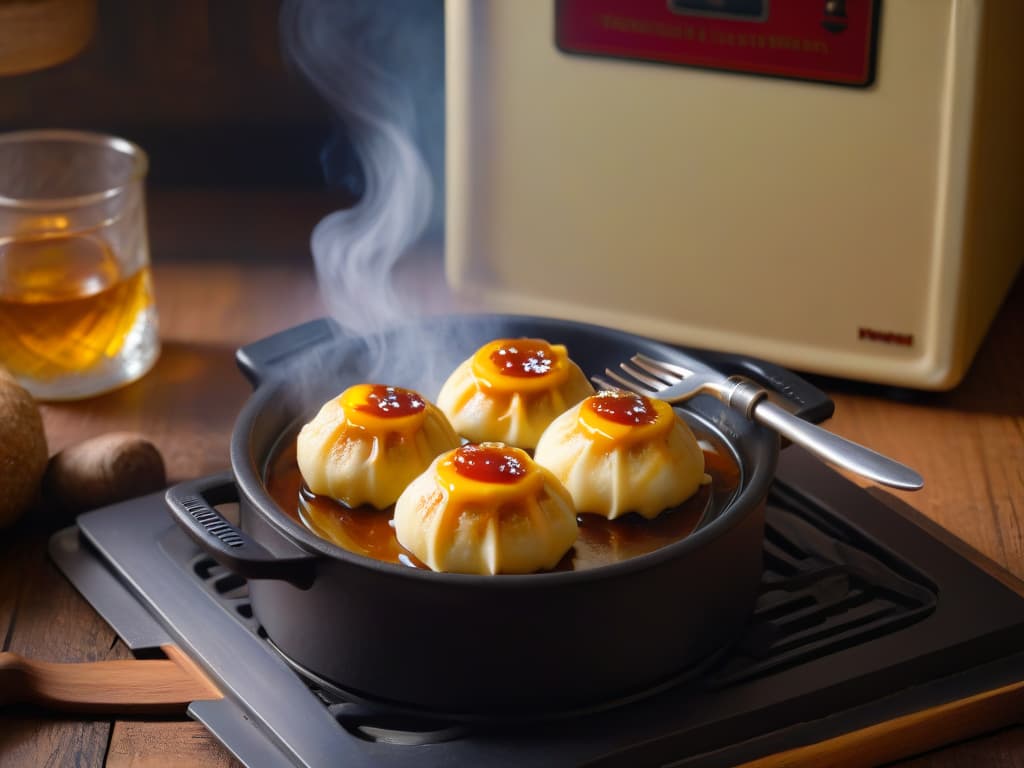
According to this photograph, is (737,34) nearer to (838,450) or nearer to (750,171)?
(750,171)

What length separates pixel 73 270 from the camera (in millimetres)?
1480

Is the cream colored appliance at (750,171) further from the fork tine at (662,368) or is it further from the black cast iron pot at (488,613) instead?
the black cast iron pot at (488,613)

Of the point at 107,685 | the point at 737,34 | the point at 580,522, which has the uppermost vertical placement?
the point at 737,34

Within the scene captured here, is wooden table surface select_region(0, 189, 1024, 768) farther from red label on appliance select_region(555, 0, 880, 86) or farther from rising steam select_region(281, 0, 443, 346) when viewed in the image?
red label on appliance select_region(555, 0, 880, 86)

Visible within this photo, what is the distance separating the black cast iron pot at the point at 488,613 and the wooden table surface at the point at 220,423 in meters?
0.13

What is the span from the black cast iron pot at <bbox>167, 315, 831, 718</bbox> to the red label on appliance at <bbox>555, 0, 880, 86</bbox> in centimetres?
Answer: 45

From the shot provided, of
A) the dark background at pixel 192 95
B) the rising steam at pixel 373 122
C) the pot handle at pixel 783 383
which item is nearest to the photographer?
the pot handle at pixel 783 383

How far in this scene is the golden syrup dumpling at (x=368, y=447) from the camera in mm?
1095

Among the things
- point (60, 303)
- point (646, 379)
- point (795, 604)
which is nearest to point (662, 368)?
point (646, 379)

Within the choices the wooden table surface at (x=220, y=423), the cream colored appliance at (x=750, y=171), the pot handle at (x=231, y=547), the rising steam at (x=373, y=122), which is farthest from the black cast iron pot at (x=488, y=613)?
the rising steam at (x=373, y=122)

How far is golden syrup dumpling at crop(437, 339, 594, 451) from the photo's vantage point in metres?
1.18

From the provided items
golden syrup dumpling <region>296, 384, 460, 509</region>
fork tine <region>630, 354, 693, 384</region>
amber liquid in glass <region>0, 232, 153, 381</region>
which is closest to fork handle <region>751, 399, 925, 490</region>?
fork tine <region>630, 354, 693, 384</region>

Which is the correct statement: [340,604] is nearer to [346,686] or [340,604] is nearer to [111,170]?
[346,686]

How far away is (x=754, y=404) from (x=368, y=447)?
0.31 meters
